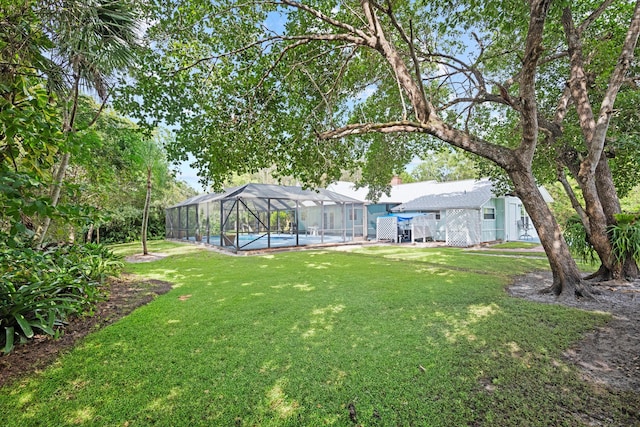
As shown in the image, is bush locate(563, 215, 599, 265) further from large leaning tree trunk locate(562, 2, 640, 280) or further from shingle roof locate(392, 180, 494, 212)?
shingle roof locate(392, 180, 494, 212)

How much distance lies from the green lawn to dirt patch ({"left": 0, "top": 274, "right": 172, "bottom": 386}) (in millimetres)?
215

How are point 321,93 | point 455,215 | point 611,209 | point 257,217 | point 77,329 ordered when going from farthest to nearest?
1. point 455,215
2. point 257,217
3. point 611,209
4. point 321,93
5. point 77,329

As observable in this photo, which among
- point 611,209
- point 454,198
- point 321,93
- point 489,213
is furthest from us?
point 454,198

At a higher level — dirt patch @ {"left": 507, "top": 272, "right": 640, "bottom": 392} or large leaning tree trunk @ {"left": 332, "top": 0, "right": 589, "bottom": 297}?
large leaning tree trunk @ {"left": 332, "top": 0, "right": 589, "bottom": 297}

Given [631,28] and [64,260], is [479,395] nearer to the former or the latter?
[64,260]

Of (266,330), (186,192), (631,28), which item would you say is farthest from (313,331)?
(186,192)

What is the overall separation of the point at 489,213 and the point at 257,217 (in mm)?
13156

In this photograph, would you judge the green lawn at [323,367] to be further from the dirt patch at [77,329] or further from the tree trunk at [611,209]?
the tree trunk at [611,209]

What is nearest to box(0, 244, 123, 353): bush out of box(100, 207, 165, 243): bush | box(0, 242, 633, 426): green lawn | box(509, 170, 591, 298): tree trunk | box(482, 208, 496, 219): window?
Answer: box(0, 242, 633, 426): green lawn

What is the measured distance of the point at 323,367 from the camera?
293 centimetres

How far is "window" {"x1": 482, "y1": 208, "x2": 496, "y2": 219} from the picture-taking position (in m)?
16.3

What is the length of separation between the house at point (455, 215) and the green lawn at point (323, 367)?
1143 cm

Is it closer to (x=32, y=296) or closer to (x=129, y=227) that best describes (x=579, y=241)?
(x=32, y=296)

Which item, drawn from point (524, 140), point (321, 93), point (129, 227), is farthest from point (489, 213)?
point (129, 227)
